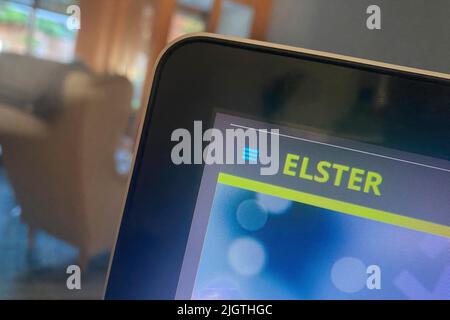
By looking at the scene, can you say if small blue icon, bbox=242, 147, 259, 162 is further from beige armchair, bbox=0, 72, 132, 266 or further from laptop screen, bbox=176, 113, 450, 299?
beige armchair, bbox=0, 72, 132, 266

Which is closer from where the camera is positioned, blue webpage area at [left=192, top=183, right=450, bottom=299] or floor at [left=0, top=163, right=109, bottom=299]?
blue webpage area at [left=192, top=183, right=450, bottom=299]

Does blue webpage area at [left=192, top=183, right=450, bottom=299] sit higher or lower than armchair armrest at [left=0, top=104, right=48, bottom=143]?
lower

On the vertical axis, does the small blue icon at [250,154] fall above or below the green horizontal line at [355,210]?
above

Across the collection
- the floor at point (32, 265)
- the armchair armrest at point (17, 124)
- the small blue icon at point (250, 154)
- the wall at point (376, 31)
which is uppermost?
the wall at point (376, 31)

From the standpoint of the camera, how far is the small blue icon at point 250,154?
0.30m

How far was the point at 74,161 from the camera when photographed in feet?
1.33

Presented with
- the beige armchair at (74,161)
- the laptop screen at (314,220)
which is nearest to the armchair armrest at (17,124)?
the beige armchair at (74,161)

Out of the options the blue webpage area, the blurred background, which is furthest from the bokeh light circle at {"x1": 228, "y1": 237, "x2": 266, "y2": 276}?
the blurred background

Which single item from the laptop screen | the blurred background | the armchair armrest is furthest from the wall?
the armchair armrest

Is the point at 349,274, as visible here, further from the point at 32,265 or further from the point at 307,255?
the point at 32,265

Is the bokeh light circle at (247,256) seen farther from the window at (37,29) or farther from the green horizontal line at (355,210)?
the window at (37,29)

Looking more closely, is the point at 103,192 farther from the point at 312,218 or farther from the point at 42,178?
the point at 312,218

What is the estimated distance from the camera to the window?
0.35 metres

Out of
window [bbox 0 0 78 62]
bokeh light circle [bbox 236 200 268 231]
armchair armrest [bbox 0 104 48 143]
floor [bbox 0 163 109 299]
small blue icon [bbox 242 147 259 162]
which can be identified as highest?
window [bbox 0 0 78 62]
